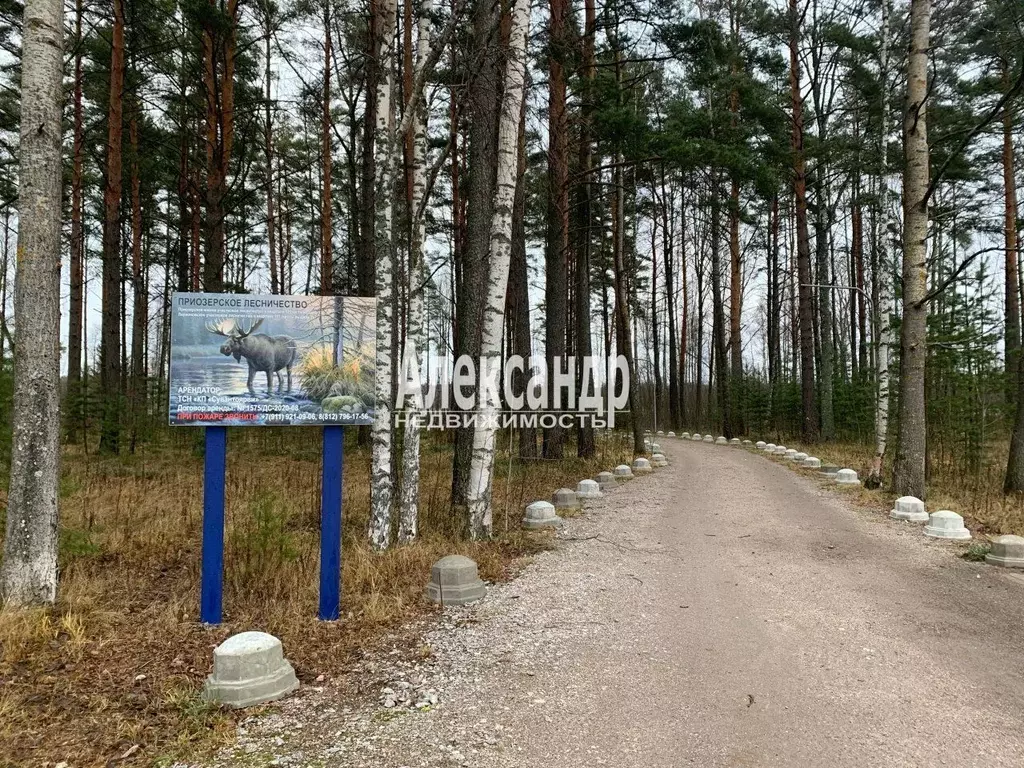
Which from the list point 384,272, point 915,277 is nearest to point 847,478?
point 915,277

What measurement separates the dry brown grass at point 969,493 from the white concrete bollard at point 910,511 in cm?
46

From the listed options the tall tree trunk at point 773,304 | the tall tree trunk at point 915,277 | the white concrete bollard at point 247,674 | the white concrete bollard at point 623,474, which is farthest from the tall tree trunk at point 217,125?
the tall tree trunk at point 773,304

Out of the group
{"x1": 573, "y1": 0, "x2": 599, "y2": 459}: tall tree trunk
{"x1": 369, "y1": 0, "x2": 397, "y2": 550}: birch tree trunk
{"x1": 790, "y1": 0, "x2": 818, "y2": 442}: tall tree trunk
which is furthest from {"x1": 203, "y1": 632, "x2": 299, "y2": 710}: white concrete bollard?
{"x1": 790, "y1": 0, "x2": 818, "y2": 442}: tall tree trunk

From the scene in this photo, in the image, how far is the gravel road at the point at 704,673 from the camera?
7.61 ft

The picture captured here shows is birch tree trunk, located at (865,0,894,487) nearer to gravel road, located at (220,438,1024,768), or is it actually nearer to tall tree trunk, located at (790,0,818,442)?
gravel road, located at (220,438,1024,768)

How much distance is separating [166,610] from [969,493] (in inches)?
408

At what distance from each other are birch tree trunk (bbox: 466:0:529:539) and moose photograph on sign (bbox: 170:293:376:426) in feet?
6.06

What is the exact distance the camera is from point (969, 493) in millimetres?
8766

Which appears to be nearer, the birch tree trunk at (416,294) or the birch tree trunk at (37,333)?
the birch tree trunk at (37,333)

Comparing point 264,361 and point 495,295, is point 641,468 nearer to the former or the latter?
point 495,295

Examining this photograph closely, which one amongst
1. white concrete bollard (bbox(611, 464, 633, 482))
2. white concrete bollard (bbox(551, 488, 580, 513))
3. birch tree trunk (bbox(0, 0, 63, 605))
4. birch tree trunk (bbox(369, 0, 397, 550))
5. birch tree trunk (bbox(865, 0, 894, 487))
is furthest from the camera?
white concrete bollard (bbox(611, 464, 633, 482))

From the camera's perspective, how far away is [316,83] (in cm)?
1303

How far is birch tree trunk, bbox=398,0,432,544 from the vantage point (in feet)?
17.8

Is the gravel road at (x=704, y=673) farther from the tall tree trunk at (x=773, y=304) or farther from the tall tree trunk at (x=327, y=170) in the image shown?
the tall tree trunk at (x=773, y=304)
